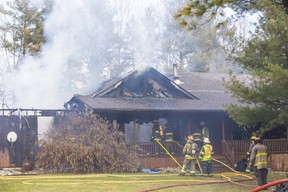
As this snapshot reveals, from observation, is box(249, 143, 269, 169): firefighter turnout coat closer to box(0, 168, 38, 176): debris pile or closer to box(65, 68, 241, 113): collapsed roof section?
box(65, 68, 241, 113): collapsed roof section

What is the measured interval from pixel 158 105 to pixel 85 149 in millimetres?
5950

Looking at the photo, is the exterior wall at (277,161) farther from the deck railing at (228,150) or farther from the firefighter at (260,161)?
the firefighter at (260,161)

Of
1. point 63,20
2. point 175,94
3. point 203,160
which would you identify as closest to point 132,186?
point 203,160

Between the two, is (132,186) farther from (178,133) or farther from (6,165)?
(178,133)

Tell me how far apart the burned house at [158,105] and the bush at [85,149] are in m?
1.72

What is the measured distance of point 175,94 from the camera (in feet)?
86.9

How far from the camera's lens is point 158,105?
81.5 ft

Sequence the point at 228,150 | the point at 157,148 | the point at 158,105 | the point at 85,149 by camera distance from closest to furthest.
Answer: the point at 85,149
the point at 157,148
the point at 158,105
the point at 228,150

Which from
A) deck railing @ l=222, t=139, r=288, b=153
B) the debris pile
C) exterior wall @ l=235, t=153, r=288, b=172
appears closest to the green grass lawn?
the debris pile

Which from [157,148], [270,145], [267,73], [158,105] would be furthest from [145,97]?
[267,73]

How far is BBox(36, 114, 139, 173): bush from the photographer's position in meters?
20.0

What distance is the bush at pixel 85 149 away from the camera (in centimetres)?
1995

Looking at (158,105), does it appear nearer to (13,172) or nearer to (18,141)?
(18,141)

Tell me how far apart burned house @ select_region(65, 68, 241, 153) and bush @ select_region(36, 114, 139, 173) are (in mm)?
1717
